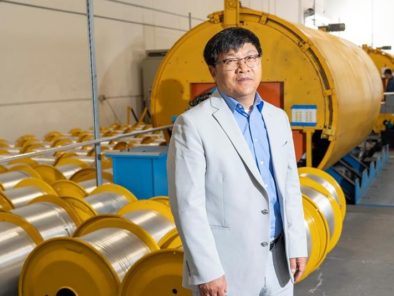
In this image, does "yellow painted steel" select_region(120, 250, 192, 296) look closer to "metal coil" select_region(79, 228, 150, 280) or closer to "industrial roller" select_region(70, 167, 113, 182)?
"metal coil" select_region(79, 228, 150, 280)

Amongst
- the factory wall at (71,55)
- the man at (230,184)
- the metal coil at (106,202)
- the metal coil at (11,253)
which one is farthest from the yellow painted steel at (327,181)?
the factory wall at (71,55)

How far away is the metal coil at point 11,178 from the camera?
4984 mm

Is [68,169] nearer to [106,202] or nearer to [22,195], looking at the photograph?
[22,195]

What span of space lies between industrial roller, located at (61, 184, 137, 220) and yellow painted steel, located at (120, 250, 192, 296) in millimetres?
1181

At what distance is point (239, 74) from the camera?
6.68 feet

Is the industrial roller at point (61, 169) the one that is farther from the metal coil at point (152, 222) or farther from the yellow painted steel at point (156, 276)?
the yellow painted steel at point (156, 276)

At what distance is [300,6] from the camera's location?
23.7 meters

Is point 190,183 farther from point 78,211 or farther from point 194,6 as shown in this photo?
point 194,6

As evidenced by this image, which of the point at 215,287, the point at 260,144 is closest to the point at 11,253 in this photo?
the point at 215,287

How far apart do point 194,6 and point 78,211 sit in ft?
41.0

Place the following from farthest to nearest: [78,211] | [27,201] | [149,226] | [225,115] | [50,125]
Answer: [50,125], [27,201], [78,211], [149,226], [225,115]

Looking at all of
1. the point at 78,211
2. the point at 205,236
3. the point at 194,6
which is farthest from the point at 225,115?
the point at 194,6

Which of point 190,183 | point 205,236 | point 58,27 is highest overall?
point 58,27

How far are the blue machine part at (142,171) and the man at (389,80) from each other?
7883 mm
